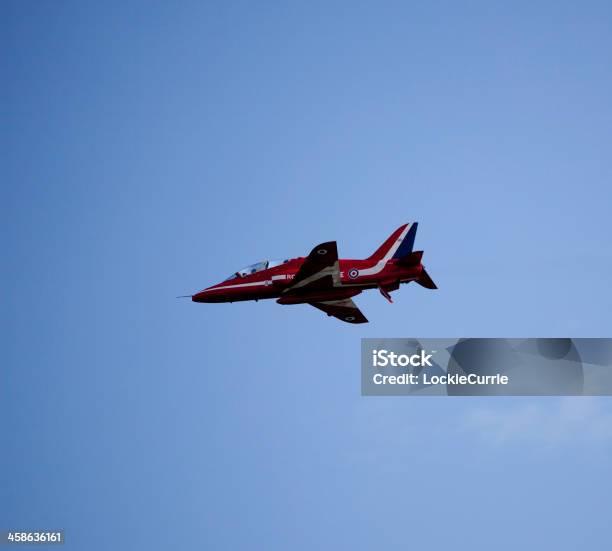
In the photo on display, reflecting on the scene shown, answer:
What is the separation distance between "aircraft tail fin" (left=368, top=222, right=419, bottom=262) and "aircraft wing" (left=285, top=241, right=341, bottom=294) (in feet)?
13.9

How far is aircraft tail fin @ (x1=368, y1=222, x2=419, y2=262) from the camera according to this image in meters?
92.4

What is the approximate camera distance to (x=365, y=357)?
91.1m

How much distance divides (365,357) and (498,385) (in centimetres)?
A: 1186

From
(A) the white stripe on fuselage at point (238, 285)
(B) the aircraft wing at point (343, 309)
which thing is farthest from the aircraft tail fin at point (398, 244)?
(A) the white stripe on fuselage at point (238, 285)

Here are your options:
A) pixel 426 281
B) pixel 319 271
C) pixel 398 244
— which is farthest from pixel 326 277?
pixel 426 281

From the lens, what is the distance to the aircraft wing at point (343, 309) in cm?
9756

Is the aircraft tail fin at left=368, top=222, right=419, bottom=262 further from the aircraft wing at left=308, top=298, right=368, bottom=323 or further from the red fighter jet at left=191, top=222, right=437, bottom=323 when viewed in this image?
the aircraft wing at left=308, top=298, right=368, bottom=323

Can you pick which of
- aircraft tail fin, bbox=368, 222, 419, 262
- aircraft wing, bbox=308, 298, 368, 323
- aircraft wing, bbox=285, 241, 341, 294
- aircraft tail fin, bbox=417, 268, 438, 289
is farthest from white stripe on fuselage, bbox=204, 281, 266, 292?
aircraft tail fin, bbox=417, 268, 438, 289

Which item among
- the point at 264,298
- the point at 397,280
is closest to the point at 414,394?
the point at 397,280

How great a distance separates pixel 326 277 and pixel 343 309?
7081 mm

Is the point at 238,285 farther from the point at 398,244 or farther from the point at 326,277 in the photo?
the point at 398,244

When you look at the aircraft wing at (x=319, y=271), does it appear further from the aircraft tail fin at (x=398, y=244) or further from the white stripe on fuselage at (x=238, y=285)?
the aircraft tail fin at (x=398, y=244)

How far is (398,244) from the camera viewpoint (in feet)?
305

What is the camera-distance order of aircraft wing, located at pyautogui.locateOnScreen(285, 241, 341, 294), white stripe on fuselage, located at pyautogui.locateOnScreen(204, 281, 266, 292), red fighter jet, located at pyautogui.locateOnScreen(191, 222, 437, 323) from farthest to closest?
1. white stripe on fuselage, located at pyautogui.locateOnScreen(204, 281, 266, 292)
2. red fighter jet, located at pyautogui.locateOnScreen(191, 222, 437, 323)
3. aircraft wing, located at pyautogui.locateOnScreen(285, 241, 341, 294)
